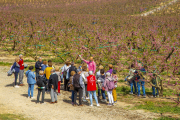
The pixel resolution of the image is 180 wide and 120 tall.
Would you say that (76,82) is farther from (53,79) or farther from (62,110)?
(62,110)

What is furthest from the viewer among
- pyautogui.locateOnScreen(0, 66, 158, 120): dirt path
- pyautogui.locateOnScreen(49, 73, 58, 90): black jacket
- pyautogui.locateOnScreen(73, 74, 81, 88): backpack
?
pyautogui.locateOnScreen(49, 73, 58, 90): black jacket

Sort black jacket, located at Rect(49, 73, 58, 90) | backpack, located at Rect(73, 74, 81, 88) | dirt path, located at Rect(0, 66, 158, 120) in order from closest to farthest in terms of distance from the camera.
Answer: dirt path, located at Rect(0, 66, 158, 120), backpack, located at Rect(73, 74, 81, 88), black jacket, located at Rect(49, 73, 58, 90)

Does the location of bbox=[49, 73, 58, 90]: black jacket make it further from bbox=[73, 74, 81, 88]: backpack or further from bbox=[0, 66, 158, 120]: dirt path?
bbox=[0, 66, 158, 120]: dirt path

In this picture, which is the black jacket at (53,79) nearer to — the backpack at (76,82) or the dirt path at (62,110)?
the backpack at (76,82)

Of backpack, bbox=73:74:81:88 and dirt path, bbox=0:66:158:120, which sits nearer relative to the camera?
dirt path, bbox=0:66:158:120

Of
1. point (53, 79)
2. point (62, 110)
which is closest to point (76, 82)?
point (53, 79)

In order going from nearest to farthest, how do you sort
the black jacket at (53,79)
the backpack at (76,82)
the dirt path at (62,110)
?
the dirt path at (62,110) → the backpack at (76,82) → the black jacket at (53,79)

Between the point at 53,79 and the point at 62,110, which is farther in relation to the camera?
the point at 53,79

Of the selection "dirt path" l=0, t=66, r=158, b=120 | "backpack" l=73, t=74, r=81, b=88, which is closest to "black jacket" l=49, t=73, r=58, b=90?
"backpack" l=73, t=74, r=81, b=88

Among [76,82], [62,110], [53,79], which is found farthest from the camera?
[53,79]

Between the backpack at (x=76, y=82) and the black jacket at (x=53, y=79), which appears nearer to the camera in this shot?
the backpack at (x=76, y=82)

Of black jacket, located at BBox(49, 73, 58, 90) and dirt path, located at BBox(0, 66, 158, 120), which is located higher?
black jacket, located at BBox(49, 73, 58, 90)

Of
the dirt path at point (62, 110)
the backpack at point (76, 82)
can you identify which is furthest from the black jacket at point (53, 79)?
the dirt path at point (62, 110)

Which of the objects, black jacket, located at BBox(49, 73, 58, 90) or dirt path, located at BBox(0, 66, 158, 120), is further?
black jacket, located at BBox(49, 73, 58, 90)
